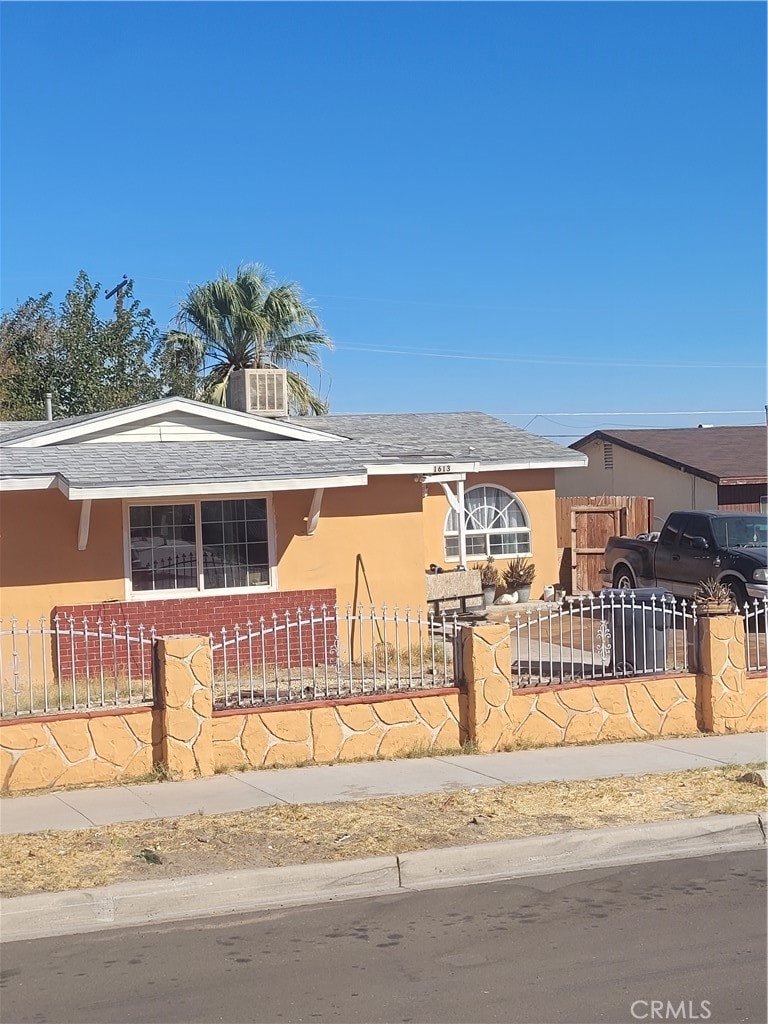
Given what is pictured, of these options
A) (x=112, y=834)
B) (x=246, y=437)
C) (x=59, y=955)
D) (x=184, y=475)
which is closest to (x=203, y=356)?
(x=246, y=437)

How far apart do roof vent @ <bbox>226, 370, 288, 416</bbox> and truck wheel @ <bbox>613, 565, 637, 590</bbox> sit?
668cm

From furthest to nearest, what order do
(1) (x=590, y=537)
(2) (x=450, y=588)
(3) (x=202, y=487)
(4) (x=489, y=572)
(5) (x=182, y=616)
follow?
1. (1) (x=590, y=537)
2. (4) (x=489, y=572)
3. (2) (x=450, y=588)
4. (5) (x=182, y=616)
5. (3) (x=202, y=487)

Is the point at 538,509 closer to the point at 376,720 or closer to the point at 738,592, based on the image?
the point at 738,592

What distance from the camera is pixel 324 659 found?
40.8 ft

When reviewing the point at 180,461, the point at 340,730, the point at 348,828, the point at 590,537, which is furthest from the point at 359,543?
the point at 590,537

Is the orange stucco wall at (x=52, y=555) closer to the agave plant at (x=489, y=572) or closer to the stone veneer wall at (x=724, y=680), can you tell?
the stone veneer wall at (x=724, y=680)

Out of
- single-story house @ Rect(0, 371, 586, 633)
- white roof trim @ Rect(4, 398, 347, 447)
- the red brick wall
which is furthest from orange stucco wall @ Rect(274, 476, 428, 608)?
white roof trim @ Rect(4, 398, 347, 447)

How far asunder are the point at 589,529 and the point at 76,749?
647 inches

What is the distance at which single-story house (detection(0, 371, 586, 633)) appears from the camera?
45.5 ft

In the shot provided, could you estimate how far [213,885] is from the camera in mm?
7020

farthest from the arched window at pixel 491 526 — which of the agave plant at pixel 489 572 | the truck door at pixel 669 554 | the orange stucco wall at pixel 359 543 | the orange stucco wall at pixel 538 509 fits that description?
the orange stucco wall at pixel 359 543

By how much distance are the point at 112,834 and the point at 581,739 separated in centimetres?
484

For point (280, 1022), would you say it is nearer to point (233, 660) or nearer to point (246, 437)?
point (233, 660)

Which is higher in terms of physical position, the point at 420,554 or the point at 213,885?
the point at 420,554
